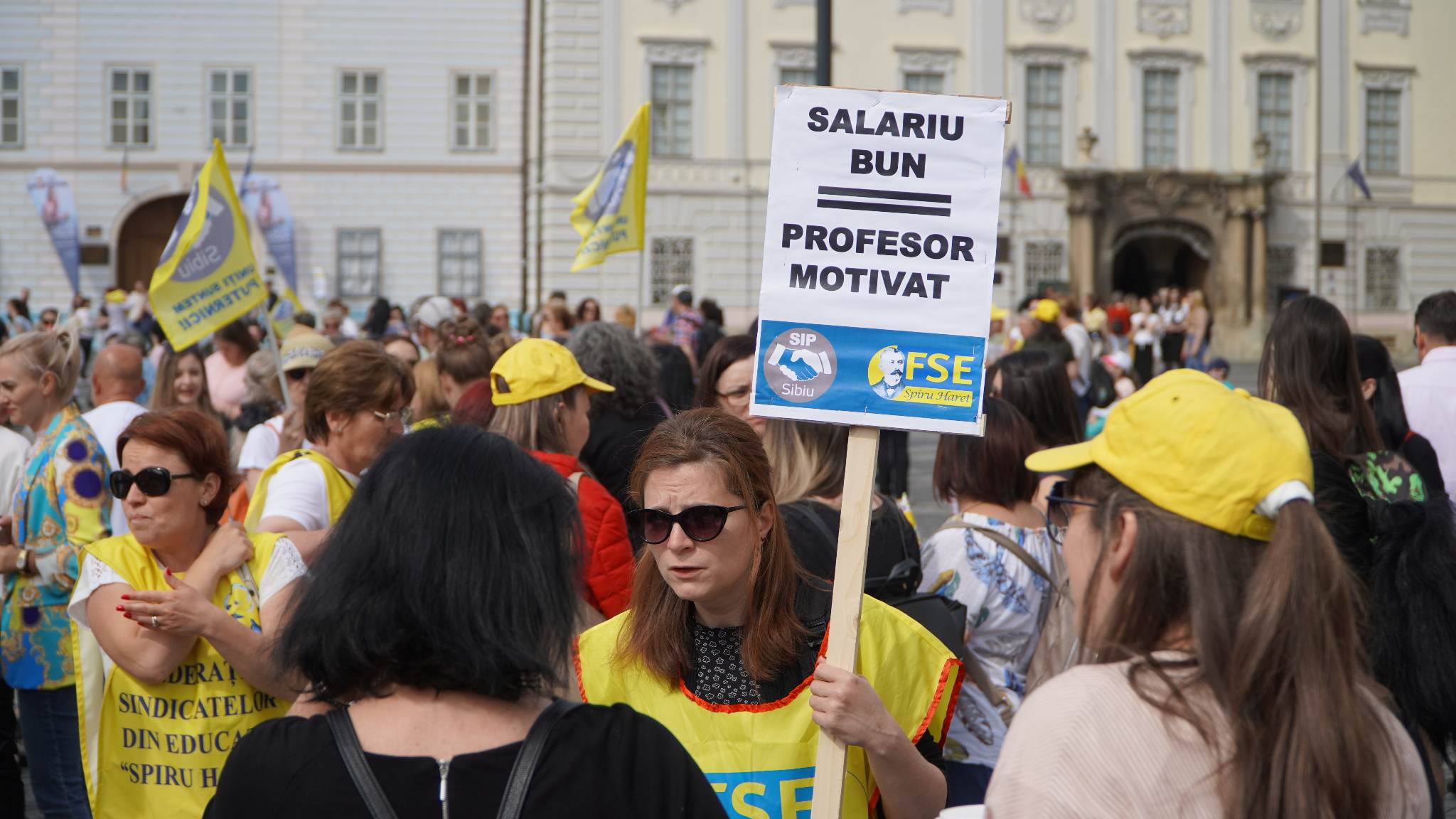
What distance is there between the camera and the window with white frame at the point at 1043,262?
3562 centimetres

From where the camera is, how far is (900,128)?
3049 mm

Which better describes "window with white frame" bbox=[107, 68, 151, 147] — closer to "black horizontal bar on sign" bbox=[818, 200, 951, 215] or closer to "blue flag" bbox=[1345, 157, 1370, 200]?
"blue flag" bbox=[1345, 157, 1370, 200]

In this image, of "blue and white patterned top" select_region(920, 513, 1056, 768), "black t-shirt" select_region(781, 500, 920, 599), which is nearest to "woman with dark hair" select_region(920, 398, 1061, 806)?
"blue and white patterned top" select_region(920, 513, 1056, 768)

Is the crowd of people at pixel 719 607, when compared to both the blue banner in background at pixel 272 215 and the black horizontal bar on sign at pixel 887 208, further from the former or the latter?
the blue banner in background at pixel 272 215

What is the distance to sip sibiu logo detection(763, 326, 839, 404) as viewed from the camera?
9.96ft

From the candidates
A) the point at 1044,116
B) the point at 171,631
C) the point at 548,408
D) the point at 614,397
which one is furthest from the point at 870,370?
the point at 1044,116

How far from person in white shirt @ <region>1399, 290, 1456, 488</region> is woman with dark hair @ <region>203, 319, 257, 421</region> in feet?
20.5

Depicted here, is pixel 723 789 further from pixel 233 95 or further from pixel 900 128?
pixel 233 95

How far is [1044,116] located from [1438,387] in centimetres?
3094

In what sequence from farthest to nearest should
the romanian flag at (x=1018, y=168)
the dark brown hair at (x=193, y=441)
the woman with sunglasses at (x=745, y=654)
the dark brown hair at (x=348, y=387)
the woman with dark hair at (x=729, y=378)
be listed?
the romanian flag at (x=1018, y=168) < the woman with dark hair at (x=729, y=378) < the dark brown hair at (x=348, y=387) < the dark brown hair at (x=193, y=441) < the woman with sunglasses at (x=745, y=654)

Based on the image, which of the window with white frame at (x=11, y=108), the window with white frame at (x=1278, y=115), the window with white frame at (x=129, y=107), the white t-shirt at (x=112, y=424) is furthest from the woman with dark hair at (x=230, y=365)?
the window with white frame at (x=1278, y=115)

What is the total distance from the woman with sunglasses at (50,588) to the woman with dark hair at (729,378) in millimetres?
2010

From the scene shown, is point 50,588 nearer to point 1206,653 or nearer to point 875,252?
point 875,252

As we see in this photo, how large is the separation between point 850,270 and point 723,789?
40.4 inches
